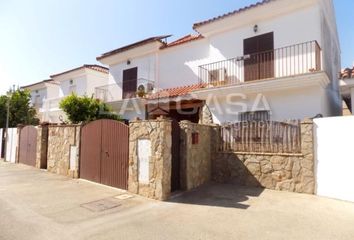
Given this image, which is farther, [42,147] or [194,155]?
[42,147]

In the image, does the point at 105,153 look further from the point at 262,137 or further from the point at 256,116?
the point at 256,116

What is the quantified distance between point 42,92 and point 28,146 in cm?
1703

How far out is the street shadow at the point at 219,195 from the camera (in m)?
7.30

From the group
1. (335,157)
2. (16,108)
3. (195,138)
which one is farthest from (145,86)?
(16,108)

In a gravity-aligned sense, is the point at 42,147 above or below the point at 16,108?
below

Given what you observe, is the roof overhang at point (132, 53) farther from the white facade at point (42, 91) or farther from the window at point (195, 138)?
the white facade at point (42, 91)

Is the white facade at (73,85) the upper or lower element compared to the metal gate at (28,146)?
upper

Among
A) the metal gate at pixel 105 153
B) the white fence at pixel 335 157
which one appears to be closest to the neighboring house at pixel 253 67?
the white fence at pixel 335 157

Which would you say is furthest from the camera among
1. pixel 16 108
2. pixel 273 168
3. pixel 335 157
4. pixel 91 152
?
pixel 16 108

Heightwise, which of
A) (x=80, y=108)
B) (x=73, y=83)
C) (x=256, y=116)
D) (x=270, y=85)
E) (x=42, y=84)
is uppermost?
(x=42, y=84)

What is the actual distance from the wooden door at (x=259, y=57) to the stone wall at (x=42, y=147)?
36.8 ft

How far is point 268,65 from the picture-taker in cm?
1202

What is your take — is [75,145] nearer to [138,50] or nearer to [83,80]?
[138,50]

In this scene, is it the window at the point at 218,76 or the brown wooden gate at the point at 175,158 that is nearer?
the brown wooden gate at the point at 175,158
